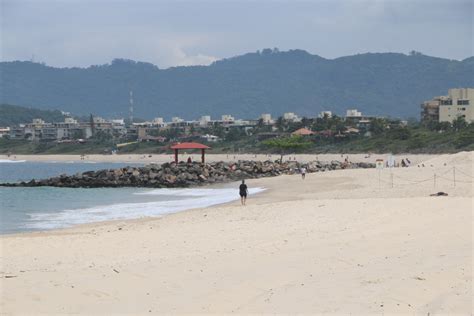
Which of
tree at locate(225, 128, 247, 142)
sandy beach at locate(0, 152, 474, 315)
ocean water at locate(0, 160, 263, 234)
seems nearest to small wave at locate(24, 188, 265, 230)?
ocean water at locate(0, 160, 263, 234)

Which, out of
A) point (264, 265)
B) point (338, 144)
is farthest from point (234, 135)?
point (264, 265)

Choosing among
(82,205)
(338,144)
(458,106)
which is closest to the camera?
(82,205)

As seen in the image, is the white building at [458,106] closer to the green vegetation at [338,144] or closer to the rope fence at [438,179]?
the green vegetation at [338,144]

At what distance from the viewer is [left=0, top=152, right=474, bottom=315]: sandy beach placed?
8.62m

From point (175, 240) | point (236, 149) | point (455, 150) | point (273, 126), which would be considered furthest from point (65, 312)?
point (273, 126)

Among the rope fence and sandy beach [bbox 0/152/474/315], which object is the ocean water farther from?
the rope fence

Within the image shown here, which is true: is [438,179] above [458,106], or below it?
below

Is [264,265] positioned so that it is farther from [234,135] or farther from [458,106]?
[234,135]

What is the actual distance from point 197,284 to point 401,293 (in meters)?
2.68

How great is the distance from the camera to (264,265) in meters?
10.9

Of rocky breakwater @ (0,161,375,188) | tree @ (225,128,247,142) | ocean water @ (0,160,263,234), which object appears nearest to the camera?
ocean water @ (0,160,263,234)

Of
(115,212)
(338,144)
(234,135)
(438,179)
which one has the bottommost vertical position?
(115,212)

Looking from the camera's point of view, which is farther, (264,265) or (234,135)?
(234,135)

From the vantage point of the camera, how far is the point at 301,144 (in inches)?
3356
